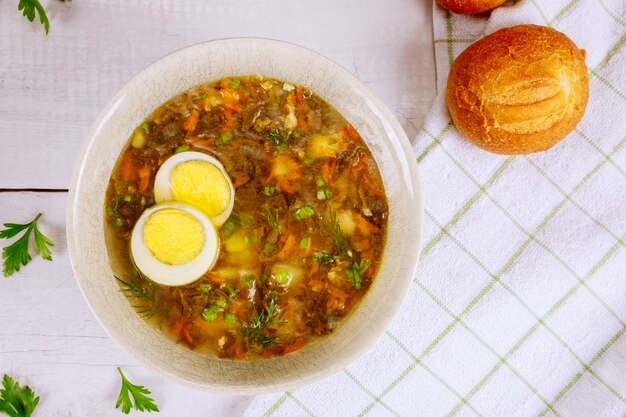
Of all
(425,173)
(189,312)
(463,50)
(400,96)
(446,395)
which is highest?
(463,50)

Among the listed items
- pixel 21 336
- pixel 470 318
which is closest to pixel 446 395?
pixel 470 318

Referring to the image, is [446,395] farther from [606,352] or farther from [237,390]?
[237,390]

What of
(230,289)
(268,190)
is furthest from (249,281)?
(268,190)

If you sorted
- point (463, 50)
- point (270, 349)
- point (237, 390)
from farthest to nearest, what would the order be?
point (463, 50) → point (270, 349) → point (237, 390)

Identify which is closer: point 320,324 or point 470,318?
point 320,324

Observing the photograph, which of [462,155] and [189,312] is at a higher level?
[462,155]

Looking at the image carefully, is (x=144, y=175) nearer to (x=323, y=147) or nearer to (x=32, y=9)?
(x=323, y=147)
